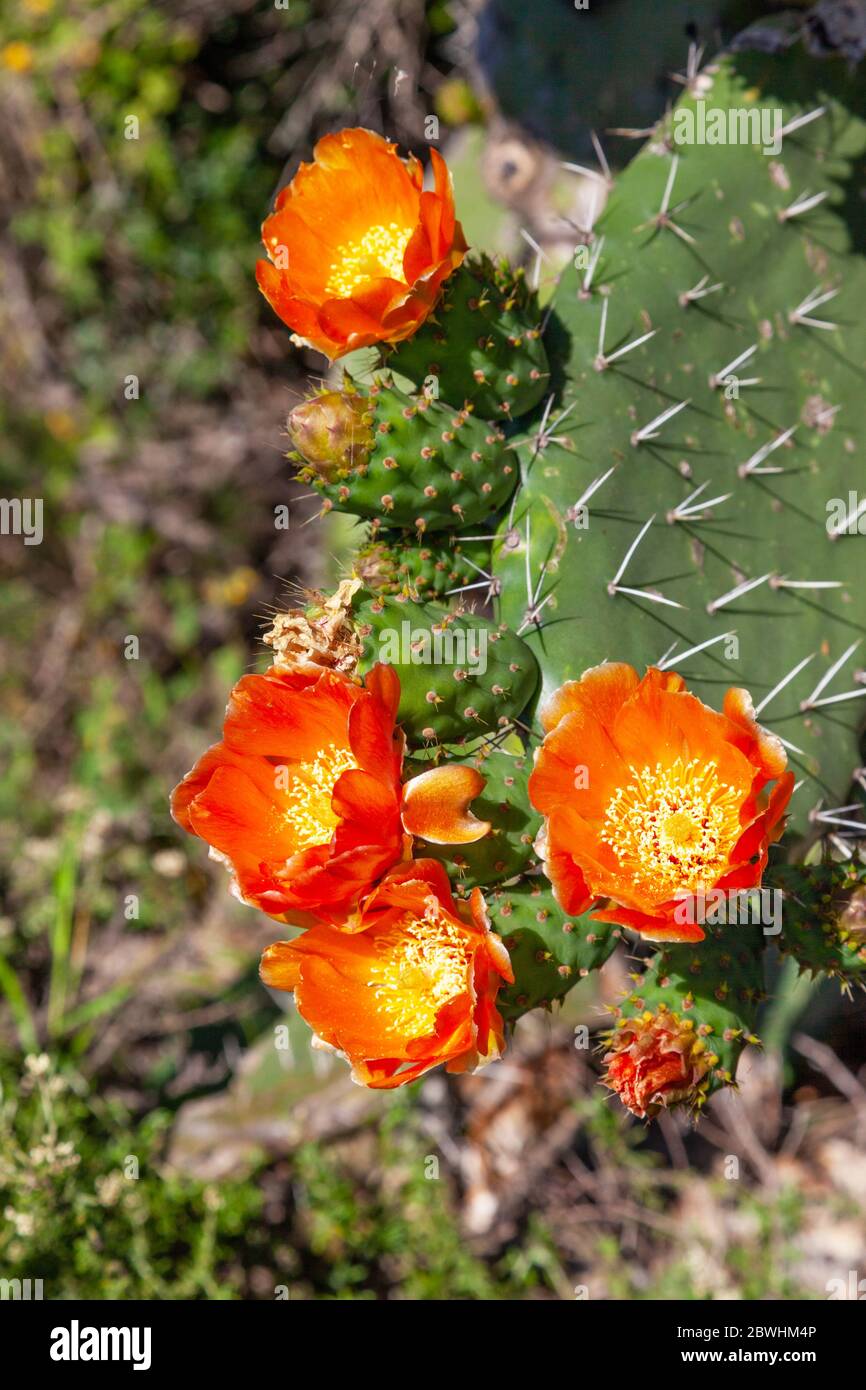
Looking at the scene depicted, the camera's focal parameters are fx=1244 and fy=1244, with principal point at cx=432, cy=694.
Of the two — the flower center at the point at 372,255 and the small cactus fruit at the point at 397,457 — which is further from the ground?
the flower center at the point at 372,255

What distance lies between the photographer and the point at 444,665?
150 centimetres

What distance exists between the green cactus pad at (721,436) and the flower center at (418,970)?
1.26 feet

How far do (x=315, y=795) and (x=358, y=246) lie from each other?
2.45 feet

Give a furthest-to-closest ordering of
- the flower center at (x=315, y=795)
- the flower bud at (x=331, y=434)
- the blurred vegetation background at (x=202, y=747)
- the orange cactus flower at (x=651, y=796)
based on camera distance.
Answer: the blurred vegetation background at (x=202, y=747) → the flower bud at (x=331, y=434) → the flower center at (x=315, y=795) → the orange cactus flower at (x=651, y=796)

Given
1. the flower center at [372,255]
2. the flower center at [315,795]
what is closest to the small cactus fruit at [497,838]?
the flower center at [315,795]

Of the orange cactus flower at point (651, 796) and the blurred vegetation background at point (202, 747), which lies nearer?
the orange cactus flower at point (651, 796)

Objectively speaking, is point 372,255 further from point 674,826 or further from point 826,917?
point 826,917

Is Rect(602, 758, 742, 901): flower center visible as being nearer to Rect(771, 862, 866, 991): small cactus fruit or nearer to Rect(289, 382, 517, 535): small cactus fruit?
Rect(771, 862, 866, 991): small cactus fruit

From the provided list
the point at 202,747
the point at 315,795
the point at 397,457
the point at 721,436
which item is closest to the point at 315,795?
the point at 315,795

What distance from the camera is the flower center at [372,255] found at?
5.36 ft

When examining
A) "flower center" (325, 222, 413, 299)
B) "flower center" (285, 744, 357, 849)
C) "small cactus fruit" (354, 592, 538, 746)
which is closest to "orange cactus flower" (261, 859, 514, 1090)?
"flower center" (285, 744, 357, 849)

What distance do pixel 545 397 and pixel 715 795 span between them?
0.68 m

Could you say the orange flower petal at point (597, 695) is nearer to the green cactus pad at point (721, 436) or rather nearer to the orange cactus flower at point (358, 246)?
the green cactus pad at point (721, 436)

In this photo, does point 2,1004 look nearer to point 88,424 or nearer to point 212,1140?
point 212,1140
